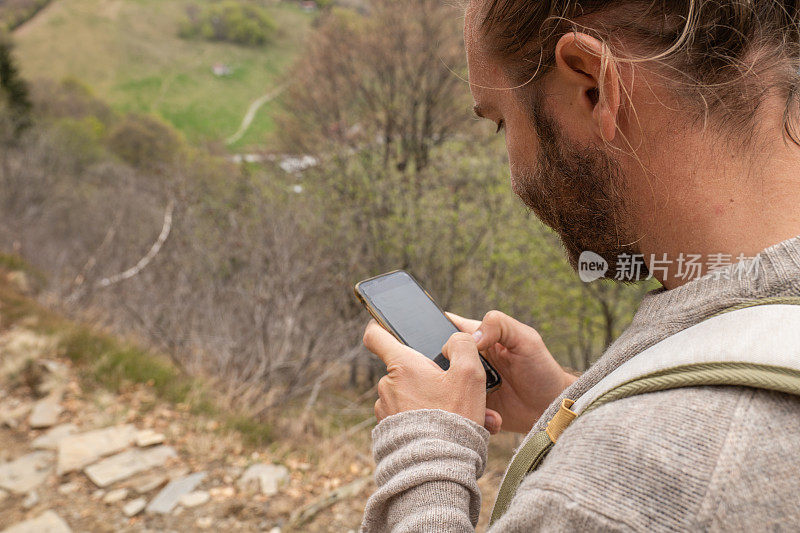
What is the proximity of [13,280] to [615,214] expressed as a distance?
1082cm

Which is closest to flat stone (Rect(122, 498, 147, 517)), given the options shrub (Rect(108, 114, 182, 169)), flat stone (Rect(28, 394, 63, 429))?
flat stone (Rect(28, 394, 63, 429))

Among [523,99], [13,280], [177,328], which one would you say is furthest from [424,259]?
[523,99]

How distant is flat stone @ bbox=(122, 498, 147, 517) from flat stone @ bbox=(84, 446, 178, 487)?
28 cm

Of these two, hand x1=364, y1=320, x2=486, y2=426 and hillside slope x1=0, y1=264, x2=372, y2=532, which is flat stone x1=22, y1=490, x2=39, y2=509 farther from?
hand x1=364, y1=320, x2=486, y2=426

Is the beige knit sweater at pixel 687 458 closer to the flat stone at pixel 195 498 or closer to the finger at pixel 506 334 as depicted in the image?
the finger at pixel 506 334

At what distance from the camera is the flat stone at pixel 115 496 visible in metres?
3.63

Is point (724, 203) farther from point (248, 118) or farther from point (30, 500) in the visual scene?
point (248, 118)

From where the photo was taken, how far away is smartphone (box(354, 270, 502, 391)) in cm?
165

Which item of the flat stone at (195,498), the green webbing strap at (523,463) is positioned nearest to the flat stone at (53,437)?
the flat stone at (195,498)

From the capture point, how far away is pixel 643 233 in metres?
1.10

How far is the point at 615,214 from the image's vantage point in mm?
1122

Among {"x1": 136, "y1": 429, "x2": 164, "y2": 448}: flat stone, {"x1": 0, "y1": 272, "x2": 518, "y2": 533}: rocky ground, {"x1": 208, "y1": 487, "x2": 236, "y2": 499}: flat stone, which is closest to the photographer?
{"x1": 0, "y1": 272, "x2": 518, "y2": 533}: rocky ground

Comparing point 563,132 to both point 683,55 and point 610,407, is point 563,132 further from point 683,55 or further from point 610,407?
point 610,407

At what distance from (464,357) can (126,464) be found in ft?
11.8
